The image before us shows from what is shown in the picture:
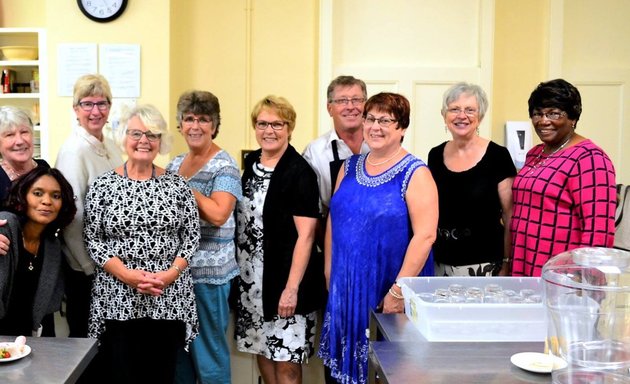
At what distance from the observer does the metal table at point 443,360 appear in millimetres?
1534

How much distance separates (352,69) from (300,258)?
89.6 inches

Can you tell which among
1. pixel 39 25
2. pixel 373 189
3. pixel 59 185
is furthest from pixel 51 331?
pixel 39 25

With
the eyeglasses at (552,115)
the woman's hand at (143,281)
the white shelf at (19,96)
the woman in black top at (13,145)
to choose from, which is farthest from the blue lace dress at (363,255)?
the white shelf at (19,96)

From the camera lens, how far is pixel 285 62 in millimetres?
4711

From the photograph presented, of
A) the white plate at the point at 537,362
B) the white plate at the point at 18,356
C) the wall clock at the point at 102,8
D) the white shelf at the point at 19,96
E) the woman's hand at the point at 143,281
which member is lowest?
the white plate at the point at 18,356

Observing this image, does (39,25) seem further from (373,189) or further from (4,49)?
(373,189)

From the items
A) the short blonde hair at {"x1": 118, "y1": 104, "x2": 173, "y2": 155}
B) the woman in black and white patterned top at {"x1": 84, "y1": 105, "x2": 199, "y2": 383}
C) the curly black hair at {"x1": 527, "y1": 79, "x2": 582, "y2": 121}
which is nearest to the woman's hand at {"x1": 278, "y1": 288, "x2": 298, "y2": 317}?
the woman in black and white patterned top at {"x1": 84, "y1": 105, "x2": 199, "y2": 383}

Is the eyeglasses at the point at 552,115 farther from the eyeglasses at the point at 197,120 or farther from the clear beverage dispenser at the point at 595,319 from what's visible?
the eyeglasses at the point at 197,120

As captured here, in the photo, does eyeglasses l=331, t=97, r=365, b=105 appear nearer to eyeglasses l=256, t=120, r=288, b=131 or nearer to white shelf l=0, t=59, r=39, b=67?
eyeglasses l=256, t=120, r=288, b=131

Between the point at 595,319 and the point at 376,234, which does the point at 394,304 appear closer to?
the point at 376,234

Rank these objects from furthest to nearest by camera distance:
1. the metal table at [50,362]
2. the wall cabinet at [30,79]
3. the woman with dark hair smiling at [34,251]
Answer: the wall cabinet at [30,79] < the woman with dark hair smiling at [34,251] < the metal table at [50,362]

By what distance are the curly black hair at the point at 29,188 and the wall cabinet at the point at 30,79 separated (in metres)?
2.22

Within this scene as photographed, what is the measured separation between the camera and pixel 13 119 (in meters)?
2.41

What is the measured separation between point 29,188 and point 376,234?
126 cm
